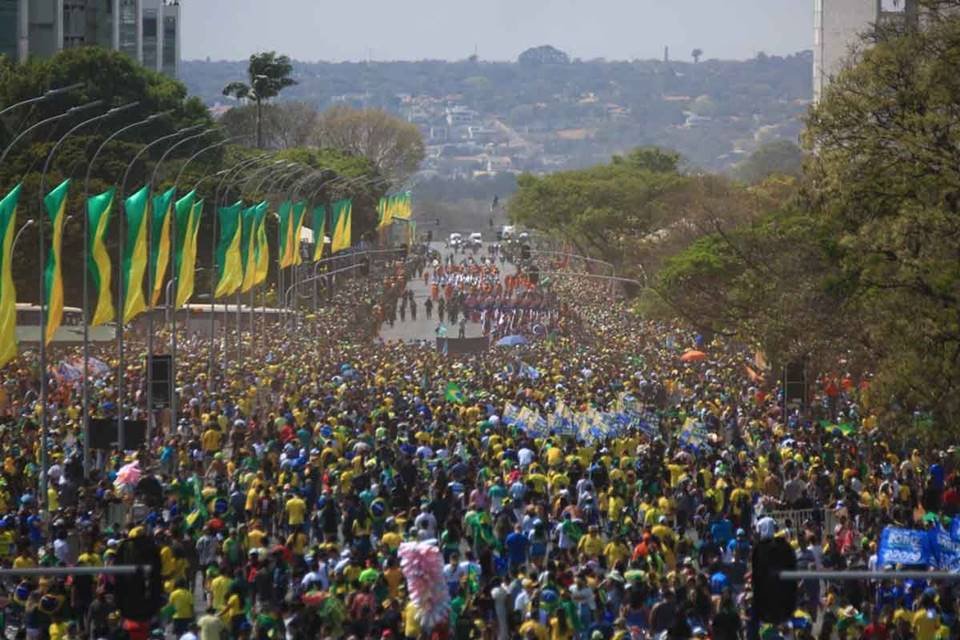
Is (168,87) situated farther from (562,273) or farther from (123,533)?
(123,533)

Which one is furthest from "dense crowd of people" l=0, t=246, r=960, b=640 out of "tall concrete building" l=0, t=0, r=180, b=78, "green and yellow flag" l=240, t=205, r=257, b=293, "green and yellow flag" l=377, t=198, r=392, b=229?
"green and yellow flag" l=377, t=198, r=392, b=229

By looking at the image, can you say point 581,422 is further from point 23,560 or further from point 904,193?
point 23,560

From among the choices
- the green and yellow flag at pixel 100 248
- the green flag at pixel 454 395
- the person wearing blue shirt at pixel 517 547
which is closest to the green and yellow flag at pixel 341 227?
the green flag at pixel 454 395

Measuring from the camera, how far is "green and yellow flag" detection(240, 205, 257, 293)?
180ft

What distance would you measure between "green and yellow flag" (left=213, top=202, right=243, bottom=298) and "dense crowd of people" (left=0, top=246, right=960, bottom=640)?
2.39 m

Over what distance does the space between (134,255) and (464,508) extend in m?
11.6

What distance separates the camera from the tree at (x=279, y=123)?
15712cm

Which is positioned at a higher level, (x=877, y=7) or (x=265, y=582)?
(x=877, y=7)

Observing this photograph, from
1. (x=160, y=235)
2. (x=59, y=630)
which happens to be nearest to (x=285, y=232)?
(x=160, y=235)

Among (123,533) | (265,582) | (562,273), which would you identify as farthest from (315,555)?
(562,273)

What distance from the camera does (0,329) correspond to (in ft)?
102

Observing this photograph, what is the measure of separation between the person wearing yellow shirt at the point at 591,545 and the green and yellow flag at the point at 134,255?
50.3ft

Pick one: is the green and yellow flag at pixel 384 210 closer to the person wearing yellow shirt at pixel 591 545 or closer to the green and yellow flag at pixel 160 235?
the green and yellow flag at pixel 160 235

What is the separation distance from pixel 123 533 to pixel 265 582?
9.58ft
